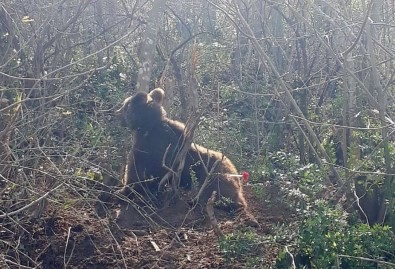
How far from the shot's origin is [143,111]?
8211mm

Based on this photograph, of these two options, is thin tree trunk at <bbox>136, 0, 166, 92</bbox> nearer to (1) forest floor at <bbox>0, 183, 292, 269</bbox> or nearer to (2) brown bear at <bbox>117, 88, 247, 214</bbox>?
(2) brown bear at <bbox>117, 88, 247, 214</bbox>

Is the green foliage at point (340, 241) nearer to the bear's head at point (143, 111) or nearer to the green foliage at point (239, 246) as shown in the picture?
the green foliage at point (239, 246)

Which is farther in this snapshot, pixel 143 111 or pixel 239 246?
pixel 143 111

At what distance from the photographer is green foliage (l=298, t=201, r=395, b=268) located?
577 centimetres

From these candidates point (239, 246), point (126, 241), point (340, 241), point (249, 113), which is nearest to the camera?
point (340, 241)

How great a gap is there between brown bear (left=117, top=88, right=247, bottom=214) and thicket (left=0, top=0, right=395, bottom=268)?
0.31 metres

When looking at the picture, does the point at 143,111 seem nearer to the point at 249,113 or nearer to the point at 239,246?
the point at 239,246

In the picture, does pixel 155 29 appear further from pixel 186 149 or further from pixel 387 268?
pixel 387 268

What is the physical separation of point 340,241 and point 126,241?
6.76ft

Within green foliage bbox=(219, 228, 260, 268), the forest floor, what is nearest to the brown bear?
the forest floor

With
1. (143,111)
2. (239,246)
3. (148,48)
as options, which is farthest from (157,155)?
(239,246)

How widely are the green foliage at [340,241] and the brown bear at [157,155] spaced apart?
6.59 ft

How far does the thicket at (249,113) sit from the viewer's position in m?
6.01

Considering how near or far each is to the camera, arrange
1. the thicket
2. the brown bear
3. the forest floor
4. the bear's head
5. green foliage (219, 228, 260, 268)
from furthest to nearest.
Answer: the bear's head
the brown bear
the forest floor
green foliage (219, 228, 260, 268)
the thicket
